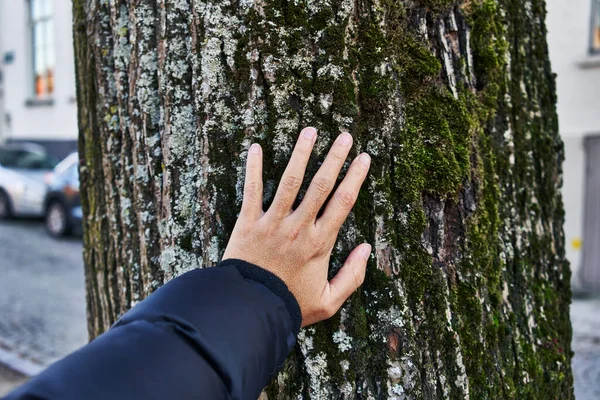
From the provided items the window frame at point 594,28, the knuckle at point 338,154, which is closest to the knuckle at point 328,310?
the knuckle at point 338,154

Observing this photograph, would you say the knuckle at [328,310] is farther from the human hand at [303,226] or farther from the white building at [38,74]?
the white building at [38,74]

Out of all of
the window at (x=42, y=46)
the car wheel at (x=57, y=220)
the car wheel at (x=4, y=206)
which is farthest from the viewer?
the window at (x=42, y=46)

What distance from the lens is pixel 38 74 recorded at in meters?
17.4

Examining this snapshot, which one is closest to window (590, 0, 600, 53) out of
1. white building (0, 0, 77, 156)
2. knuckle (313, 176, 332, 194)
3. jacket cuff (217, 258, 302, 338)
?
knuckle (313, 176, 332, 194)

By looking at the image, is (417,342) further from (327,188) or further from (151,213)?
(151,213)

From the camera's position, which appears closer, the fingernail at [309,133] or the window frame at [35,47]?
the fingernail at [309,133]

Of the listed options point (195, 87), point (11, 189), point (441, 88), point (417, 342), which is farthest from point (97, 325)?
point (11, 189)

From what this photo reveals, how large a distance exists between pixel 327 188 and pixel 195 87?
43cm

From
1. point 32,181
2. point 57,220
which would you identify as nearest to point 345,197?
point 57,220

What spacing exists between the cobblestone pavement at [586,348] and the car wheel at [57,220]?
26.6ft

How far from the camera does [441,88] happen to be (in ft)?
5.20

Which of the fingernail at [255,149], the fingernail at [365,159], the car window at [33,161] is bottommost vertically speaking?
the car window at [33,161]

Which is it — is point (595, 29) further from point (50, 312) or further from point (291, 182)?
point (291, 182)

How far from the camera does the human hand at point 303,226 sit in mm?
1382
